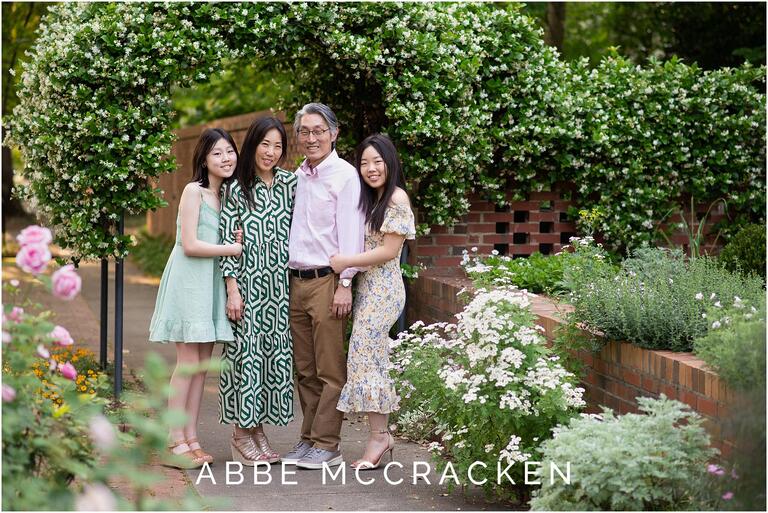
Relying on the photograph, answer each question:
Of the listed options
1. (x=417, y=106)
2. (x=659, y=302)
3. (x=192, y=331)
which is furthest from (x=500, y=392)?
(x=417, y=106)

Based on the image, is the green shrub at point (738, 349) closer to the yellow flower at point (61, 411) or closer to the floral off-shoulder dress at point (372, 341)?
the floral off-shoulder dress at point (372, 341)

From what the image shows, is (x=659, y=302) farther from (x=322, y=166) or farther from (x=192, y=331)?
(x=192, y=331)

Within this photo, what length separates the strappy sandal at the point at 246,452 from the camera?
562cm

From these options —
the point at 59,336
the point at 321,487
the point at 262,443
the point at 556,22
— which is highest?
the point at 556,22

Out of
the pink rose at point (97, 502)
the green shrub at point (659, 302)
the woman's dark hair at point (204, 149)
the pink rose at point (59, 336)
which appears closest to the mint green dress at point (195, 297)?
the woman's dark hair at point (204, 149)

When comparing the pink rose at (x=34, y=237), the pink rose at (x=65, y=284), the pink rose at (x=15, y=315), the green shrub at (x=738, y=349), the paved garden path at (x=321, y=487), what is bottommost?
the paved garden path at (x=321, y=487)

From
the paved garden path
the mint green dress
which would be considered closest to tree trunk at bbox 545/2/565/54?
the paved garden path

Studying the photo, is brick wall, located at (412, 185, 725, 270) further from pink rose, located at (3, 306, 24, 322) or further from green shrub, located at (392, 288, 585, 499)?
pink rose, located at (3, 306, 24, 322)

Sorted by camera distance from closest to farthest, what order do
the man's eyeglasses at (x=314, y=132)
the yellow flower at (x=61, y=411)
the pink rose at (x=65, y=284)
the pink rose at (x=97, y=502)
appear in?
the pink rose at (x=97, y=502)
the pink rose at (x=65, y=284)
the yellow flower at (x=61, y=411)
the man's eyeglasses at (x=314, y=132)

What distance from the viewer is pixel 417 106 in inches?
277

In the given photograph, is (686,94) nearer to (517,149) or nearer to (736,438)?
(517,149)

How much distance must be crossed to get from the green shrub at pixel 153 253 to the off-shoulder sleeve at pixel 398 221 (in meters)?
10.5

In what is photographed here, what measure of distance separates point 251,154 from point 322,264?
707 mm

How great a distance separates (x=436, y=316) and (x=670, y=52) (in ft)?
30.5
